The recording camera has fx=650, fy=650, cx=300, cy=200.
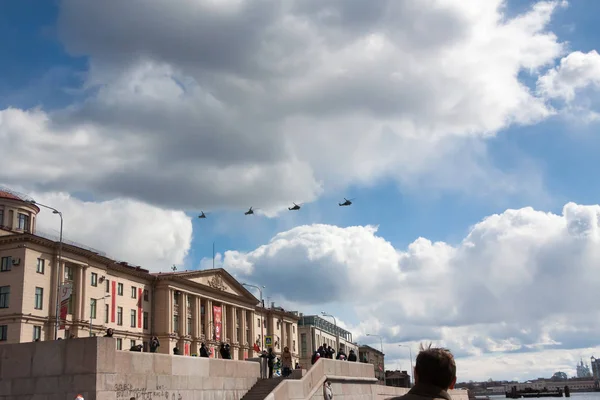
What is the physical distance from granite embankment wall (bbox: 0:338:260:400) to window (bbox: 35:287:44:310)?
42040 mm

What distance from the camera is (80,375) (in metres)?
19.0

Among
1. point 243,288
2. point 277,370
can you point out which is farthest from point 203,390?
point 243,288

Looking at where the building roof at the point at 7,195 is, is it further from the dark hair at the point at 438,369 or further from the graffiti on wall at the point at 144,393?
the dark hair at the point at 438,369

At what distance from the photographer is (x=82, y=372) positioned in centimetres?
1898

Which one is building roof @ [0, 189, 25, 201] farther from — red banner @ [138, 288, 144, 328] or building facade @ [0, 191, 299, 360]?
red banner @ [138, 288, 144, 328]

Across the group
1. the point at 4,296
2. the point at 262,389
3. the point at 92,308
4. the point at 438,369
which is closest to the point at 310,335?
the point at 92,308

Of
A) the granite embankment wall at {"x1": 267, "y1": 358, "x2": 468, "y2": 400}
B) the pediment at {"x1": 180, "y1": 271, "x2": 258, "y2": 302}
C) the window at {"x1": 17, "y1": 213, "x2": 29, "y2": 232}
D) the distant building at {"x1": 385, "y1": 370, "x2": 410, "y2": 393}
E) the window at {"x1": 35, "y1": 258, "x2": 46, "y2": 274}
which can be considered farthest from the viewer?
the distant building at {"x1": 385, "y1": 370, "x2": 410, "y2": 393}

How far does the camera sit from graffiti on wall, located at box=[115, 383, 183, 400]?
19.8 meters

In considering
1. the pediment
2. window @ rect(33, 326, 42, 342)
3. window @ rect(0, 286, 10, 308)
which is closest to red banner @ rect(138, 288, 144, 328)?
the pediment

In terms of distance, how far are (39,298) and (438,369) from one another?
202 ft

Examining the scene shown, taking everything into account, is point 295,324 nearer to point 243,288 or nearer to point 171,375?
point 243,288

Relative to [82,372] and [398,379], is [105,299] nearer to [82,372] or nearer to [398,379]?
[82,372]

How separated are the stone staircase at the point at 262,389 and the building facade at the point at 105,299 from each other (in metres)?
16.4

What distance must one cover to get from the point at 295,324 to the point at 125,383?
103342 millimetres
